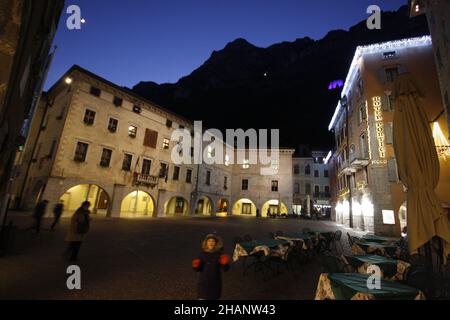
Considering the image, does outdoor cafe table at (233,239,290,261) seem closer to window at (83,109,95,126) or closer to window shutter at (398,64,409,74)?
window at (83,109,95,126)

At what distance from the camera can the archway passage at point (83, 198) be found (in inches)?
906

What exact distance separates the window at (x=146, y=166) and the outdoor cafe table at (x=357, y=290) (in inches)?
860

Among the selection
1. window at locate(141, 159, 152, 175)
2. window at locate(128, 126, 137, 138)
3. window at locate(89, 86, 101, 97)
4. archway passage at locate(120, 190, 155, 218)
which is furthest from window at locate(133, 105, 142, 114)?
archway passage at locate(120, 190, 155, 218)

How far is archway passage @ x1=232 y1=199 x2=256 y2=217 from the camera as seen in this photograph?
38344mm

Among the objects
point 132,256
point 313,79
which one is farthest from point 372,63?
point 313,79

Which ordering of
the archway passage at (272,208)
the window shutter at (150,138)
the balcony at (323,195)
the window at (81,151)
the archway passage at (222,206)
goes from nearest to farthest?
the window at (81,151), the window shutter at (150,138), the archway passage at (222,206), the archway passage at (272,208), the balcony at (323,195)

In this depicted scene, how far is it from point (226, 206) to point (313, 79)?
55.6m

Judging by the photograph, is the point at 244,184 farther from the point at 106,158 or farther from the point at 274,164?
the point at 106,158

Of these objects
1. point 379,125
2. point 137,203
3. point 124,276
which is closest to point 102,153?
point 137,203

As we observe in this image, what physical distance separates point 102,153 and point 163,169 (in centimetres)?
699

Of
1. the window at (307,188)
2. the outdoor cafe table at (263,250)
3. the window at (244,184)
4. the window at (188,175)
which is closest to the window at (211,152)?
the window at (188,175)

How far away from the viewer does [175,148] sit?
86.7ft

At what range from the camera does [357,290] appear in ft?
9.28

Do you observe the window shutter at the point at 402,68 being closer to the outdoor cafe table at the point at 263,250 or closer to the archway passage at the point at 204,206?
the outdoor cafe table at the point at 263,250
